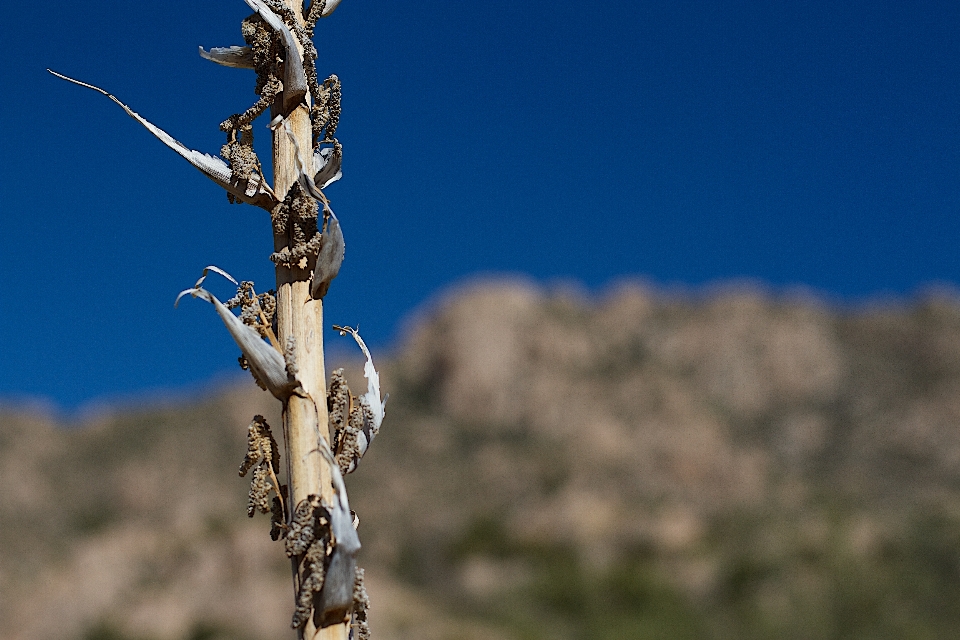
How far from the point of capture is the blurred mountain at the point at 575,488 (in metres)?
36.1

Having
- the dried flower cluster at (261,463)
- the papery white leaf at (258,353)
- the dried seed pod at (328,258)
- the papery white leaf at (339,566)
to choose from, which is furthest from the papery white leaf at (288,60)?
the papery white leaf at (339,566)

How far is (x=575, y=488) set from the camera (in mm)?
47750

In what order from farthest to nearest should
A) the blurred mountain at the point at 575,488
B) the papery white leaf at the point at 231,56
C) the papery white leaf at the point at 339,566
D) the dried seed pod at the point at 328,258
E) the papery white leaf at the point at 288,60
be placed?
the blurred mountain at the point at 575,488 → the papery white leaf at the point at 231,56 → the papery white leaf at the point at 288,60 → the dried seed pod at the point at 328,258 → the papery white leaf at the point at 339,566

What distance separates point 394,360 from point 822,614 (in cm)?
3356

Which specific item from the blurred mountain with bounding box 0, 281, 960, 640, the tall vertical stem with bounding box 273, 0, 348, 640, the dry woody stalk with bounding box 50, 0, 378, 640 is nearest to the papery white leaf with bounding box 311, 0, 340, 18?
the dry woody stalk with bounding box 50, 0, 378, 640

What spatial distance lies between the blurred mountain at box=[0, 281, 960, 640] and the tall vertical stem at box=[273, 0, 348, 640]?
2680 centimetres

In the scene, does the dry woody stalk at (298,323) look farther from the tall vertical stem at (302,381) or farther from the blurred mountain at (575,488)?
the blurred mountain at (575,488)

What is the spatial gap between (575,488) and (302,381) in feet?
151

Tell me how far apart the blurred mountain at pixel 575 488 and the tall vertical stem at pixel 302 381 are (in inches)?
1055

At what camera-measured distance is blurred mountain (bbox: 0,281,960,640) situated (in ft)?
118

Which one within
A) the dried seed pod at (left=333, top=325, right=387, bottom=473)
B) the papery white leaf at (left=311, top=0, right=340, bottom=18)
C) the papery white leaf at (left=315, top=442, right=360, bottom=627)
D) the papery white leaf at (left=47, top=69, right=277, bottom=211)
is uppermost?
the papery white leaf at (left=311, top=0, right=340, bottom=18)

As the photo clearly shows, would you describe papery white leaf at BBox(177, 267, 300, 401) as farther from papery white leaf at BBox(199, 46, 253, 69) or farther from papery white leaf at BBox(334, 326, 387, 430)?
papery white leaf at BBox(199, 46, 253, 69)

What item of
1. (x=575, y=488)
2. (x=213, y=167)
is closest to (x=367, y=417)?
(x=213, y=167)

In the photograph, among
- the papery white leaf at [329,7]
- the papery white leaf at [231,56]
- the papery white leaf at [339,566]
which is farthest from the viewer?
the papery white leaf at [329,7]
